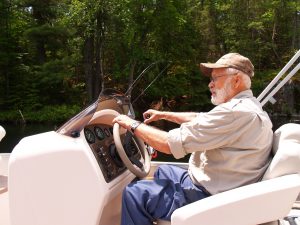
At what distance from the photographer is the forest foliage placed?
66.4ft

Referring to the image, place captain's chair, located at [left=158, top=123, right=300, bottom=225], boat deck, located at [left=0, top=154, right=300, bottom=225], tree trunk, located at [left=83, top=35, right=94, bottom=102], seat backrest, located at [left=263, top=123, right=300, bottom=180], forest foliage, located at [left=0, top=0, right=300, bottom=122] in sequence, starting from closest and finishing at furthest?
1. captain's chair, located at [left=158, top=123, right=300, bottom=225]
2. seat backrest, located at [left=263, top=123, right=300, bottom=180]
3. boat deck, located at [left=0, top=154, right=300, bottom=225]
4. forest foliage, located at [left=0, top=0, right=300, bottom=122]
5. tree trunk, located at [left=83, top=35, right=94, bottom=102]

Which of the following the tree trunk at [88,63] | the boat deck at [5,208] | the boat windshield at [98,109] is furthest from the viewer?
the tree trunk at [88,63]

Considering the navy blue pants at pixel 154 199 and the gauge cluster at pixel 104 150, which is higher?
the gauge cluster at pixel 104 150

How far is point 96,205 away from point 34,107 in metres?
19.3

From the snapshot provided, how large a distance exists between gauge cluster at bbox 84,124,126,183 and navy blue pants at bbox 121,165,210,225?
0.47ft

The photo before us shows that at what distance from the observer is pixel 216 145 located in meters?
1.62

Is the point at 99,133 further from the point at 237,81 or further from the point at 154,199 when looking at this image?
the point at 237,81

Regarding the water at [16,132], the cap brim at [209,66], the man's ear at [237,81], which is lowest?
the water at [16,132]

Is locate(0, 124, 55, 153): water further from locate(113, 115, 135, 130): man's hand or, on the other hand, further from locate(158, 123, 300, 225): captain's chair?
locate(158, 123, 300, 225): captain's chair

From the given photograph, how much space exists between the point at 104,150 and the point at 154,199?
0.35 m

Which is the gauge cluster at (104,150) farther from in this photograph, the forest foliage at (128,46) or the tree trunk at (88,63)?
the tree trunk at (88,63)

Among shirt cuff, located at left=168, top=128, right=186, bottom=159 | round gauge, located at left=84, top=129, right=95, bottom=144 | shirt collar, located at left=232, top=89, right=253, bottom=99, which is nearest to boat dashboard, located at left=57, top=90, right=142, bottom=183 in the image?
round gauge, located at left=84, top=129, right=95, bottom=144

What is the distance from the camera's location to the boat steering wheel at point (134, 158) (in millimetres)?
1757

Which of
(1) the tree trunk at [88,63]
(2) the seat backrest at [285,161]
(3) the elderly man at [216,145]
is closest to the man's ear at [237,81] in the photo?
(3) the elderly man at [216,145]
